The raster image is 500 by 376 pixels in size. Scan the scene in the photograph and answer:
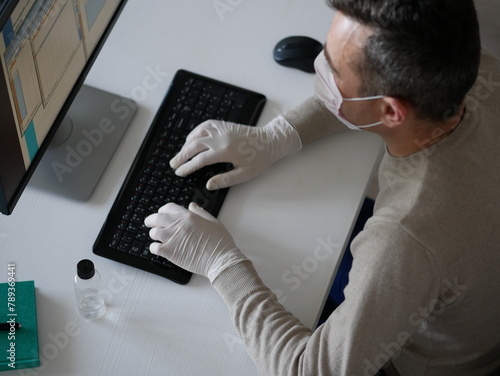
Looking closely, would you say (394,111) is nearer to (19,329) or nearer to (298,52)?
(298,52)

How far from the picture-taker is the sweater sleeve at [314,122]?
1407 millimetres

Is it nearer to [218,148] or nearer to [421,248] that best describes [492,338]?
[421,248]

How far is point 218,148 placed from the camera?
1364 millimetres

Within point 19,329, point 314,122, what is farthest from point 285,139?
point 19,329

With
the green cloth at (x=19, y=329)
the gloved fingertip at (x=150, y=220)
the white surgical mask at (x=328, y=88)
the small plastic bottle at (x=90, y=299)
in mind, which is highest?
the white surgical mask at (x=328, y=88)

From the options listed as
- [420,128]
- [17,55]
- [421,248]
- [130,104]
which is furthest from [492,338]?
[17,55]

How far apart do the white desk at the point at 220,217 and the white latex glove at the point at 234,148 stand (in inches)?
1.1

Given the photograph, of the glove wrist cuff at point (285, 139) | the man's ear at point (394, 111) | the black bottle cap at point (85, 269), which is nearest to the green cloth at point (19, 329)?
the black bottle cap at point (85, 269)

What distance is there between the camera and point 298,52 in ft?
4.85

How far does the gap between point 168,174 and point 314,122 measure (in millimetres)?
298

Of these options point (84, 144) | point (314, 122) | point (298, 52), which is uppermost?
point (298, 52)

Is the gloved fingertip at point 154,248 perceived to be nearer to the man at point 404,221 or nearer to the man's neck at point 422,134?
the man at point 404,221

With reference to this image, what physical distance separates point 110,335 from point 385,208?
0.49 meters

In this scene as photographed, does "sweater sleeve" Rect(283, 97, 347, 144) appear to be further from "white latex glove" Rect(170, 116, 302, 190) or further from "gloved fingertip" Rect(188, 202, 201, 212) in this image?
"gloved fingertip" Rect(188, 202, 201, 212)
